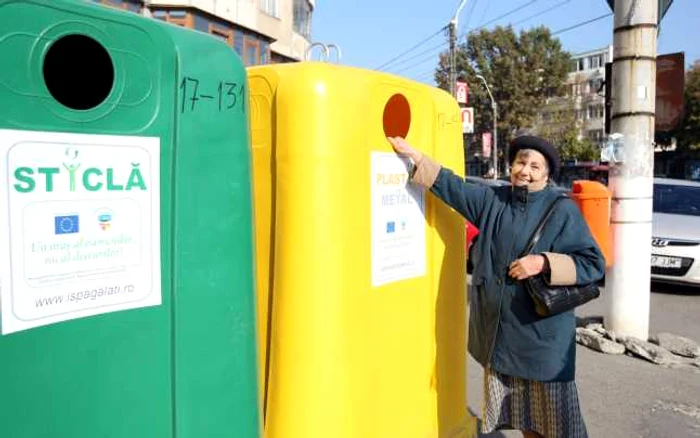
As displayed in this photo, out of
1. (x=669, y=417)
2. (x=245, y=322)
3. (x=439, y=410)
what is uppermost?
(x=245, y=322)

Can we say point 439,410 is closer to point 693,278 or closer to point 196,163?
point 196,163

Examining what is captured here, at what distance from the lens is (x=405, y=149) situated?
2100mm

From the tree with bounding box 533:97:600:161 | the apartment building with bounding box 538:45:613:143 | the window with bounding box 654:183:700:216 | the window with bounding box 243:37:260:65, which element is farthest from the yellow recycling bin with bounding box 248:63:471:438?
the tree with bounding box 533:97:600:161

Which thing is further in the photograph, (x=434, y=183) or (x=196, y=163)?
(x=434, y=183)

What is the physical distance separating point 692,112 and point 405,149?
39.7 meters

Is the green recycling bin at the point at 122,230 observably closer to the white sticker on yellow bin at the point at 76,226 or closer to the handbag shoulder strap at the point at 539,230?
the white sticker on yellow bin at the point at 76,226

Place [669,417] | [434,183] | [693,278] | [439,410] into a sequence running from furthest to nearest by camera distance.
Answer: [693,278], [669,417], [439,410], [434,183]

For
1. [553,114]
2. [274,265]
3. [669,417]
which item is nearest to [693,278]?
[669,417]

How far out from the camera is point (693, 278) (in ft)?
24.1

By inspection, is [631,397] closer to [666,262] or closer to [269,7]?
[666,262]

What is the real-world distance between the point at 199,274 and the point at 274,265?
0.42m

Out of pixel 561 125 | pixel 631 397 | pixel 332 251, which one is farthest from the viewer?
pixel 561 125

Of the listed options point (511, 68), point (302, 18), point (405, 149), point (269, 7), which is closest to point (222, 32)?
point (269, 7)

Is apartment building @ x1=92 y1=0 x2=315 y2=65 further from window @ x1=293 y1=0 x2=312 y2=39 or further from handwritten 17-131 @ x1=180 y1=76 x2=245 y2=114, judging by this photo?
handwritten 17-131 @ x1=180 y1=76 x2=245 y2=114
